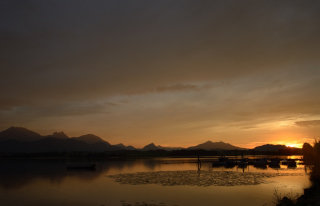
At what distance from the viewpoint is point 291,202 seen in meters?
21.4

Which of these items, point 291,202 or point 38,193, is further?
point 38,193

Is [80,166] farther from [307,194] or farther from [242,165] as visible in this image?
[307,194]

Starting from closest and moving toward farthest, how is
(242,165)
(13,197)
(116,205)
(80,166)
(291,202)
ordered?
(291,202), (116,205), (13,197), (80,166), (242,165)

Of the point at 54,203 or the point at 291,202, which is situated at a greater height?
the point at 291,202

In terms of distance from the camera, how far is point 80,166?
7688 cm

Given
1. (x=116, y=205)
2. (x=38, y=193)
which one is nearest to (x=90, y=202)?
(x=116, y=205)

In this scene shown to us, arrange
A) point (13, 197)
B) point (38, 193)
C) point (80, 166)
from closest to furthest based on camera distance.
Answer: point (13, 197)
point (38, 193)
point (80, 166)

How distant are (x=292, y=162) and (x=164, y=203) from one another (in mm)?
68969

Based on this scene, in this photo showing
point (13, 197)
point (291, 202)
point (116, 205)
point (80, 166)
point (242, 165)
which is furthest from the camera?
point (242, 165)

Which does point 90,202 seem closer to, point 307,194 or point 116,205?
point 116,205

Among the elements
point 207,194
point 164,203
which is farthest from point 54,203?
point 207,194

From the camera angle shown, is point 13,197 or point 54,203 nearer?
point 54,203

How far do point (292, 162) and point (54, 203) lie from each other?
248ft

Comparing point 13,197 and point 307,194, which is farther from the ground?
point 307,194
